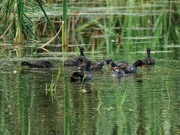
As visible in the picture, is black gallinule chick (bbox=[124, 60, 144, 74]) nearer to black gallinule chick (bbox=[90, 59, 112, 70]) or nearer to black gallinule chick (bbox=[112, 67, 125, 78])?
black gallinule chick (bbox=[112, 67, 125, 78])

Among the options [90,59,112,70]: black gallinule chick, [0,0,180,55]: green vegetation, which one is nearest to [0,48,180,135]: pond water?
[90,59,112,70]: black gallinule chick

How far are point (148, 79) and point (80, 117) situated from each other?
3419 mm

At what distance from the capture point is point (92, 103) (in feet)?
32.2

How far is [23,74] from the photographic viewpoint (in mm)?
13133

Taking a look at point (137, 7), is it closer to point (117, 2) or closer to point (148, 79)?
point (117, 2)

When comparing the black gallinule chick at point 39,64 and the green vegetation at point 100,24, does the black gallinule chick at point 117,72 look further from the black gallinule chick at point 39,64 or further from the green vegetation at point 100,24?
the green vegetation at point 100,24

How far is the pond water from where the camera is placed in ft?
27.2

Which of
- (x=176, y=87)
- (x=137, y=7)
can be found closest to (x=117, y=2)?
(x=137, y=7)

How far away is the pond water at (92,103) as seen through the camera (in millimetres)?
8289

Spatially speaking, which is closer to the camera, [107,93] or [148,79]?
[107,93]

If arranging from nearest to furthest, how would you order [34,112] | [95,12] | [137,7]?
[34,112] → [95,12] → [137,7]

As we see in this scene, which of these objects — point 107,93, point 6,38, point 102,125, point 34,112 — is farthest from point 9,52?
point 102,125

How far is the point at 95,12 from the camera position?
24.5 meters

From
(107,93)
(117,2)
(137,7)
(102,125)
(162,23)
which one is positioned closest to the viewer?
(102,125)
